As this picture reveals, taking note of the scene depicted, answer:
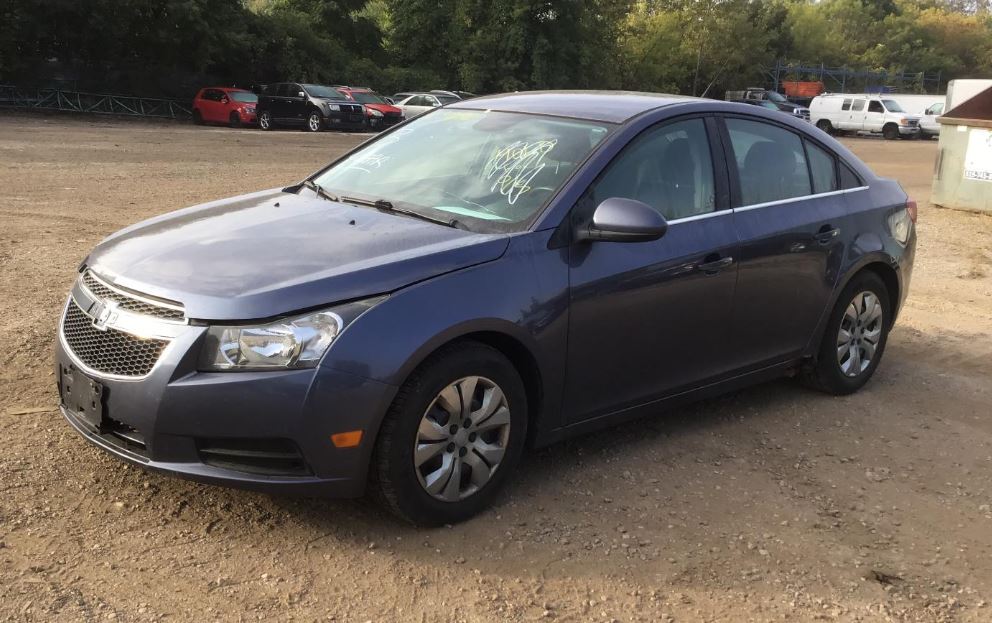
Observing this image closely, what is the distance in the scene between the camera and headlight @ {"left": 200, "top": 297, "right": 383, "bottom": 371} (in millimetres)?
3264

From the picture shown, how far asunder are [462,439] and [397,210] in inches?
44.0

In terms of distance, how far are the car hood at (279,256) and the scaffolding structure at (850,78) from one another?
67.5m

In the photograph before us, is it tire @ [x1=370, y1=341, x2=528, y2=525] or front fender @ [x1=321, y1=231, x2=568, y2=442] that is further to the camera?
tire @ [x1=370, y1=341, x2=528, y2=525]

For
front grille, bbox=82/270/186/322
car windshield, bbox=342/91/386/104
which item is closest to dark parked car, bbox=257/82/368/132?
car windshield, bbox=342/91/386/104

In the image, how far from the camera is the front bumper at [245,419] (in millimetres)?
3232

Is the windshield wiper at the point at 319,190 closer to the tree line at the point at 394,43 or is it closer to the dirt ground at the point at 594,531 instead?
the dirt ground at the point at 594,531

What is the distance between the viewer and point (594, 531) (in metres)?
3.75

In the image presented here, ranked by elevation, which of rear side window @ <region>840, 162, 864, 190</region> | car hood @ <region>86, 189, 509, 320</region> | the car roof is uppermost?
the car roof

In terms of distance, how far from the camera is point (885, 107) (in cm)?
4038

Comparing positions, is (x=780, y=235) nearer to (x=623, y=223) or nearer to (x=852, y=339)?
(x=852, y=339)

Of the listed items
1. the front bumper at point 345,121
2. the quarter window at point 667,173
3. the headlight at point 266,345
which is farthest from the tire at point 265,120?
the headlight at point 266,345

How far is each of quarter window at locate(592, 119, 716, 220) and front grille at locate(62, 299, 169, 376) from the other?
75.3 inches

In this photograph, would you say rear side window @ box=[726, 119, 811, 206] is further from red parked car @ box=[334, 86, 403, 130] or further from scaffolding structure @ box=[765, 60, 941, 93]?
scaffolding structure @ box=[765, 60, 941, 93]

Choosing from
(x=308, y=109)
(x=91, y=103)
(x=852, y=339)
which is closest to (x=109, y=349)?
(x=852, y=339)
